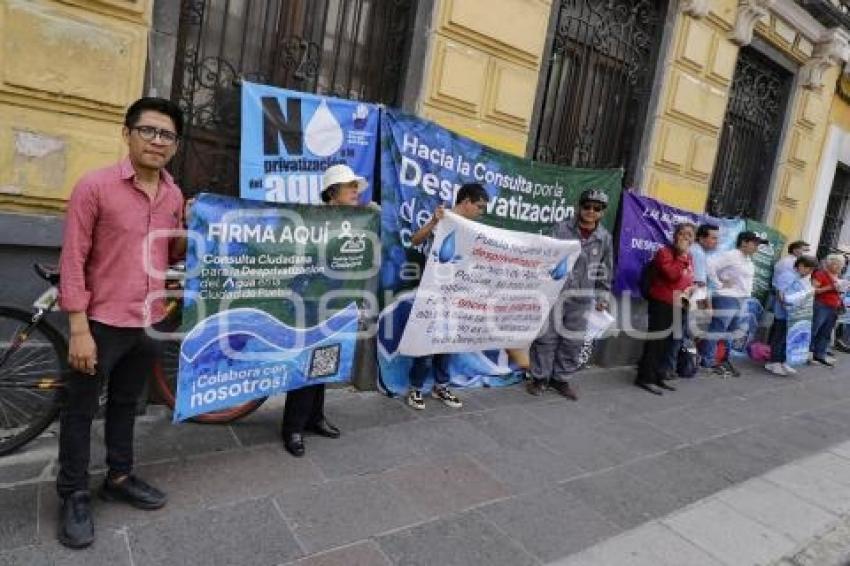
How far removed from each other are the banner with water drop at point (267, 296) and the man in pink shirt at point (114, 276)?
26cm

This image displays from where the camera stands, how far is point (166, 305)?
9.84 feet

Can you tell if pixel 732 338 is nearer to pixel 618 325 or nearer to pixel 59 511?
pixel 618 325

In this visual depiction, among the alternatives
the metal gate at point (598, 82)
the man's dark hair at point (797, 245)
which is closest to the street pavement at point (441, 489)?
the metal gate at point (598, 82)

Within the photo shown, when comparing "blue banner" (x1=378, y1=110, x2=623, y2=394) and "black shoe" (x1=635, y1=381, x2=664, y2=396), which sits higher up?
"blue banner" (x1=378, y1=110, x2=623, y2=394)

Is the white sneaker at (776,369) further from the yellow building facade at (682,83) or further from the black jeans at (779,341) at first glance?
the yellow building facade at (682,83)

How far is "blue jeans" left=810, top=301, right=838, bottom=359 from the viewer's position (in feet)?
29.3

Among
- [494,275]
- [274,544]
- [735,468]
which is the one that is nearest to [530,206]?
[494,275]

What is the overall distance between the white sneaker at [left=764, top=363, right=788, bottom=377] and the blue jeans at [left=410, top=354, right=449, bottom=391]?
550 cm

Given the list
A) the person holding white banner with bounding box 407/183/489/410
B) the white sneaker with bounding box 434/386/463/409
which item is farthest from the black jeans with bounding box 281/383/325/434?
the white sneaker with bounding box 434/386/463/409

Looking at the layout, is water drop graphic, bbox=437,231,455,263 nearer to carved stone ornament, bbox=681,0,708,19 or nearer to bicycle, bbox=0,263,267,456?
bicycle, bbox=0,263,267,456

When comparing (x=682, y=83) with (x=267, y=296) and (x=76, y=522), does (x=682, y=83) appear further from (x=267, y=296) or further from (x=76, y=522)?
(x=76, y=522)

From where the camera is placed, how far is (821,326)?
363 inches

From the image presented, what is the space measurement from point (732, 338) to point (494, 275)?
4.30 metres

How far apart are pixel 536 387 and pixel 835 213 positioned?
1028cm
